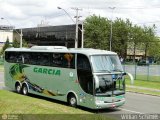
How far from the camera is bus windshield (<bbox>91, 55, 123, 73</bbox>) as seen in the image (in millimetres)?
17750

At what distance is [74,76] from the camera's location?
61.9 ft

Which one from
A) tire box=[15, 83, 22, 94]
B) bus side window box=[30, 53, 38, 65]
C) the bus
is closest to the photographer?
the bus

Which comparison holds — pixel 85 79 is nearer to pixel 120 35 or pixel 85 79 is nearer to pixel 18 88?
pixel 18 88

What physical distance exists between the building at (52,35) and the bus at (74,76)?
78.4 m

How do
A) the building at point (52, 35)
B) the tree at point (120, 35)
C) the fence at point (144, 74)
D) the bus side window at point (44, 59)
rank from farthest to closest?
the building at point (52, 35)
the tree at point (120, 35)
the fence at point (144, 74)
the bus side window at point (44, 59)

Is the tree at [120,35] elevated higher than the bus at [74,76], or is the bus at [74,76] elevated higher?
the tree at [120,35]

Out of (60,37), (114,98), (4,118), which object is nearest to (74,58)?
(114,98)

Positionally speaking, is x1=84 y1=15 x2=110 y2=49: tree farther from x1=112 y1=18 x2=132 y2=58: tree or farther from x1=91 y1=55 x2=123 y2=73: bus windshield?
x1=91 y1=55 x2=123 y2=73: bus windshield

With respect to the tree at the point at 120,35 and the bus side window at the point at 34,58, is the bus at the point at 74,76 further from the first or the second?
the tree at the point at 120,35

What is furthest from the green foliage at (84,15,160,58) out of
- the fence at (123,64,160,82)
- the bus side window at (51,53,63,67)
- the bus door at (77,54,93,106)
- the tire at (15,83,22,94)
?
the bus door at (77,54,93,106)

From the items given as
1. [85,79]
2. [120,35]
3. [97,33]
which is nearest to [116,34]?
[120,35]

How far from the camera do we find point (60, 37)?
11188cm

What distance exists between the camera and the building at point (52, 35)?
106625mm

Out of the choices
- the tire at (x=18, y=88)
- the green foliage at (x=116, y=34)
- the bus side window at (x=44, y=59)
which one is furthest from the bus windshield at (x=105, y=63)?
the green foliage at (x=116, y=34)
